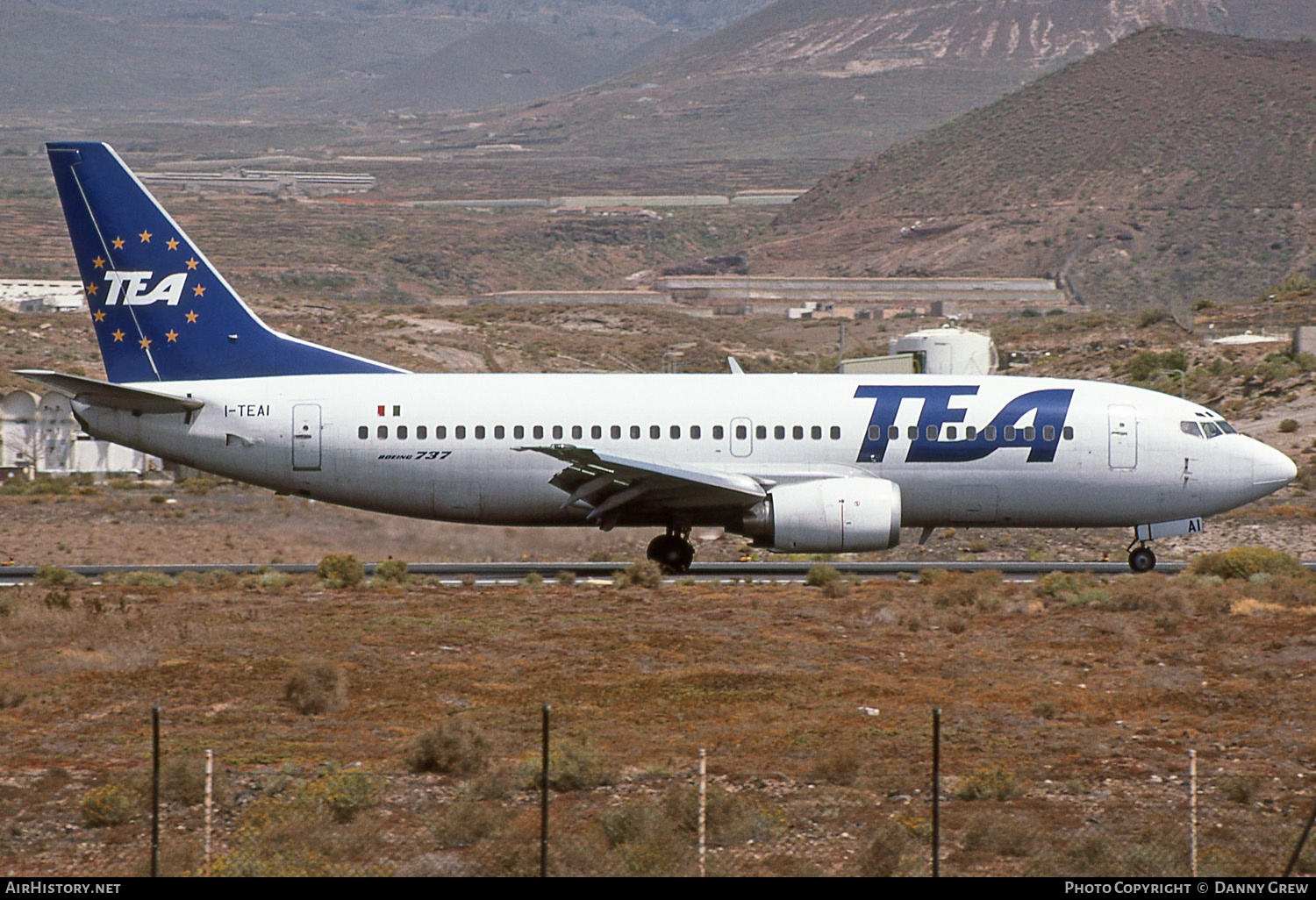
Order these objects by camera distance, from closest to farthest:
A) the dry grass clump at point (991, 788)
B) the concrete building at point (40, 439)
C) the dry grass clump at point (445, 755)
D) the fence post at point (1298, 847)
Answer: the fence post at point (1298, 847)
the dry grass clump at point (991, 788)
the dry grass clump at point (445, 755)
the concrete building at point (40, 439)

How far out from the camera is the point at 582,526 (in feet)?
112

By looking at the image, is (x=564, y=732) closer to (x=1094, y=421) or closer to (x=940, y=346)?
(x=1094, y=421)

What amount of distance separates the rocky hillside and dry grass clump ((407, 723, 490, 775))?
450 feet

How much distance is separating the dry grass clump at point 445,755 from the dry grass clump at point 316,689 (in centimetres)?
359

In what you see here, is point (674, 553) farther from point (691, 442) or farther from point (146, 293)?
point (146, 293)

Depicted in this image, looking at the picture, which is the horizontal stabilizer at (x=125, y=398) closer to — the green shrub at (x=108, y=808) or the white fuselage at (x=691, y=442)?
the white fuselage at (x=691, y=442)

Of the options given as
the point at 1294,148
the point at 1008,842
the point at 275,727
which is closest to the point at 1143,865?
the point at 1008,842

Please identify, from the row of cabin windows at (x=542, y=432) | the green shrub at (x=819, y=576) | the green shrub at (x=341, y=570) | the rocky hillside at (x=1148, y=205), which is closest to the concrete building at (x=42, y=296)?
the green shrub at (x=341, y=570)

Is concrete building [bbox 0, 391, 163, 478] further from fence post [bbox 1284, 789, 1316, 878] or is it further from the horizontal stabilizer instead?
fence post [bbox 1284, 789, 1316, 878]

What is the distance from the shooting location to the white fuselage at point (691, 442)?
3259cm

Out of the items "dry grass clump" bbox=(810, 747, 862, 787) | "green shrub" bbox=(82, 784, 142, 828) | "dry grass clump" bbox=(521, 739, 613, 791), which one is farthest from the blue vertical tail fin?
"dry grass clump" bbox=(810, 747, 862, 787)

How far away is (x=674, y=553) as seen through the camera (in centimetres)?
3425

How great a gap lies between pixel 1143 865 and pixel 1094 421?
19.6 meters

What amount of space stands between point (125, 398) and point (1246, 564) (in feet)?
78.7
